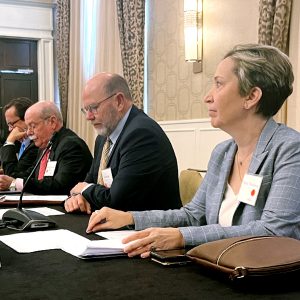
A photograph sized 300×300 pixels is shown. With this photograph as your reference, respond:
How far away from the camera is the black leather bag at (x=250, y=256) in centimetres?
106

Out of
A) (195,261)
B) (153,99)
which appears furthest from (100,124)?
(153,99)

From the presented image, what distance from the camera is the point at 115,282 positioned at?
3.66 feet

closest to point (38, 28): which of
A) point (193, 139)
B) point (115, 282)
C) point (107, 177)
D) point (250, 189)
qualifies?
point (193, 139)

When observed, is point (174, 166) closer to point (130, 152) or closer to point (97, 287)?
point (130, 152)

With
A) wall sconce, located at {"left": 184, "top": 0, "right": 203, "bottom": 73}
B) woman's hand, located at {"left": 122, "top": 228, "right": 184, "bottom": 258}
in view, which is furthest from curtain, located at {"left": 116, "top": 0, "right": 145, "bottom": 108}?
woman's hand, located at {"left": 122, "top": 228, "right": 184, "bottom": 258}

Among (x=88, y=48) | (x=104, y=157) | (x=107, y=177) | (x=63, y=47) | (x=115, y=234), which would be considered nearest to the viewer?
A: (x=115, y=234)

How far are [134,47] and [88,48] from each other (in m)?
1.34

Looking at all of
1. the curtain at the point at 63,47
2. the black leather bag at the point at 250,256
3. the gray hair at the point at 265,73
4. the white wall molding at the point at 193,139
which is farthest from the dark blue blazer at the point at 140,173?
the curtain at the point at 63,47

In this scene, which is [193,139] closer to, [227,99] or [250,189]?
[227,99]

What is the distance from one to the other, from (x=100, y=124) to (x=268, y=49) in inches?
49.0

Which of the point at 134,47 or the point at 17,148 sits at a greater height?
the point at 134,47

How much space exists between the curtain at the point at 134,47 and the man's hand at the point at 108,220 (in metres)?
3.36

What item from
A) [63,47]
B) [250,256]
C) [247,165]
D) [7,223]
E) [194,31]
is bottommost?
[7,223]

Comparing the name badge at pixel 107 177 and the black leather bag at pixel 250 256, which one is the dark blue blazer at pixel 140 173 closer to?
the name badge at pixel 107 177
